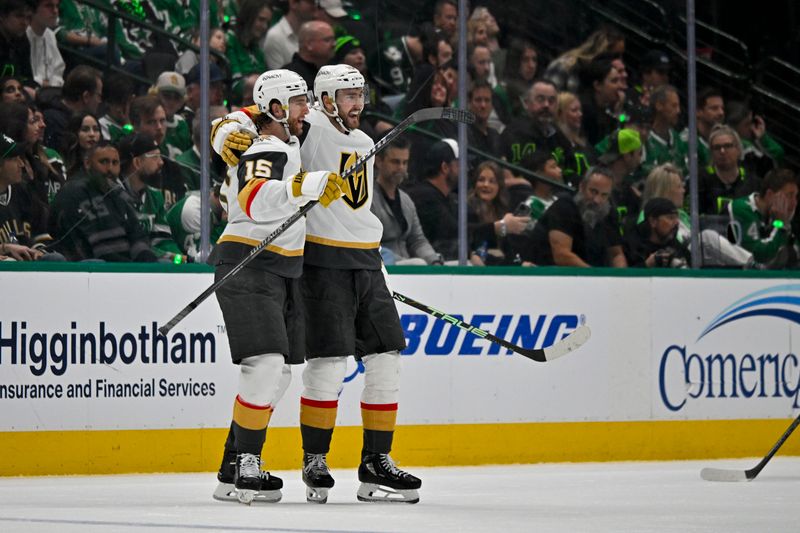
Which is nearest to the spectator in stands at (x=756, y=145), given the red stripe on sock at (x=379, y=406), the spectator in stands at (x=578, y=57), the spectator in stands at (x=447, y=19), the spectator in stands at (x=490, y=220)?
the spectator in stands at (x=578, y=57)

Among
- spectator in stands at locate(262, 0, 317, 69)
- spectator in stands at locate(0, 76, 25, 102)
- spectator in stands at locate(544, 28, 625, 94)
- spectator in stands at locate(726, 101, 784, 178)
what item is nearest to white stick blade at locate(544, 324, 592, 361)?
spectator in stands at locate(262, 0, 317, 69)

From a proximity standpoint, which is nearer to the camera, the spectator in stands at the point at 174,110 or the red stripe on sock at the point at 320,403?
the red stripe on sock at the point at 320,403

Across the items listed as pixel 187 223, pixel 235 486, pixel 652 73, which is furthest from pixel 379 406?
pixel 652 73

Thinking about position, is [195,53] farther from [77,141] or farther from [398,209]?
[398,209]

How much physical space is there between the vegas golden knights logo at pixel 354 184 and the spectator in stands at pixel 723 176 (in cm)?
308

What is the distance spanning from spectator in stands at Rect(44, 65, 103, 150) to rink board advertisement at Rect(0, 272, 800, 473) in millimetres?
615

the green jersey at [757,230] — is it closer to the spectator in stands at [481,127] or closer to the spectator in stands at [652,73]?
the spectator in stands at [652,73]

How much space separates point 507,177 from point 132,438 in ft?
7.39

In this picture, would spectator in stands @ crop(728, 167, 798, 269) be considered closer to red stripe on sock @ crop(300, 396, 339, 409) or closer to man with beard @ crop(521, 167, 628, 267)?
man with beard @ crop(521, 167, 628, 267)

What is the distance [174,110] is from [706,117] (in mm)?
2826

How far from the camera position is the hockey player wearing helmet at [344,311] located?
514cm

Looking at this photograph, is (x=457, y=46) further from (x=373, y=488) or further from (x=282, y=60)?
(x=373, y=488)

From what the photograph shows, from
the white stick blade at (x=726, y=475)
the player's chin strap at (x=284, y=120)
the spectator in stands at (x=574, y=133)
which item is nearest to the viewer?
the player's chin strap at (x=284, y=120)

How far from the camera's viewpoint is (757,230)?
7.95 meters
